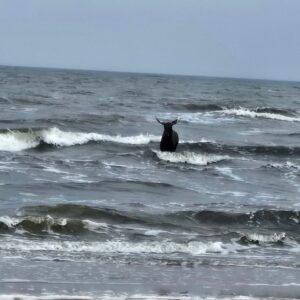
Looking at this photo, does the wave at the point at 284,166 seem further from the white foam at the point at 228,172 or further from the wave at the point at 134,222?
the wave at the point at 134,222

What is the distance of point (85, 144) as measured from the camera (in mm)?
25625

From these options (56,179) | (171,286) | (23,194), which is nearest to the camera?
(171,286)

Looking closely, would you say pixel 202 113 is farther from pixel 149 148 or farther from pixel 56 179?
pixel 56 179

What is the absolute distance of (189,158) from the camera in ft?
75.1

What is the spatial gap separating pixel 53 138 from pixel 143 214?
1324 centimetres

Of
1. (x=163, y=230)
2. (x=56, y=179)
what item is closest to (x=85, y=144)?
(x=56, y=179)

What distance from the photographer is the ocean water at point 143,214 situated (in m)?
8.33

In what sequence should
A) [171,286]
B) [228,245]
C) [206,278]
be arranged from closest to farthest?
[171,286] < [206,278] < [228,245]

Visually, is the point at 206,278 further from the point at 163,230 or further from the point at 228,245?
the point at 163,230

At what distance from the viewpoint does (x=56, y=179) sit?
1684 cm

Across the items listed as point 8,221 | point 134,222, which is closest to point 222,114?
point 134,222

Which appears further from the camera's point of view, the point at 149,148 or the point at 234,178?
the point at 149,148

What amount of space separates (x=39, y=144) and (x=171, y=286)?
17270mm

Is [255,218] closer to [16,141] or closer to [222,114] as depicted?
[16,141]
